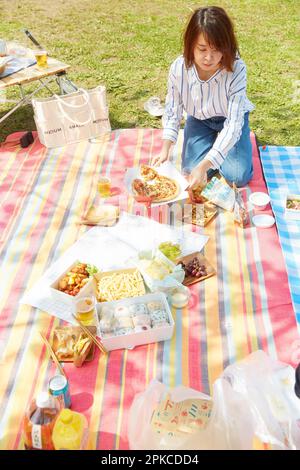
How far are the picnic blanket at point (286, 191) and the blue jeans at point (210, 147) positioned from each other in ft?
1.04

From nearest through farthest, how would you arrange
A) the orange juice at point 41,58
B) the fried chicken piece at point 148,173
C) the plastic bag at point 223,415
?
the plastic bag at point 223,415, the fried chicken piece at point 148,173, the orange juice at point 41,58

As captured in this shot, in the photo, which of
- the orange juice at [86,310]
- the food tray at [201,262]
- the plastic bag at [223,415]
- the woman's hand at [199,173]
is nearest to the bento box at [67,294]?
the orange juice at [86,310]

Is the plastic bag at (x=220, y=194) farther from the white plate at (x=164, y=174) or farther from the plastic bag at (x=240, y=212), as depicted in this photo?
the white plate at (x=164, y=174)

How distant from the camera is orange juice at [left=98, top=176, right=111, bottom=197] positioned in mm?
4539

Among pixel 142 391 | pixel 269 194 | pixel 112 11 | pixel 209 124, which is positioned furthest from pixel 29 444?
pixel 112 11

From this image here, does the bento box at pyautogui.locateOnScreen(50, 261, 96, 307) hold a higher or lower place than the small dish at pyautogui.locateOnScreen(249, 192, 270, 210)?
higher

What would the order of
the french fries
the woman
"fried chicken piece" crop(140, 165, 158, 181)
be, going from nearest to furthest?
the french fries → the woman → "fried chicken piece" crop(140, 165, 158, 181)

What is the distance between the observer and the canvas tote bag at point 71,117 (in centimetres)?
527

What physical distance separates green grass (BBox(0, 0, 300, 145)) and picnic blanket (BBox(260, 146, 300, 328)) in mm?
732

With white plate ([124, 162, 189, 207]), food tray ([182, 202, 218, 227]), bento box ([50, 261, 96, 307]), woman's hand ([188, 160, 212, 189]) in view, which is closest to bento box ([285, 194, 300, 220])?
food tray ([182, 202, 218, 227])

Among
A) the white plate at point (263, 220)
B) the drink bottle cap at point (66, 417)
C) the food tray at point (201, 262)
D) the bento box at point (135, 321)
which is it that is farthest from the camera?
the white plate at point (263, 220)

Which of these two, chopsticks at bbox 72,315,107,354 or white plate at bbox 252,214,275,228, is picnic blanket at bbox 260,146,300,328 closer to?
white plate at bbox 252,214,275,228
